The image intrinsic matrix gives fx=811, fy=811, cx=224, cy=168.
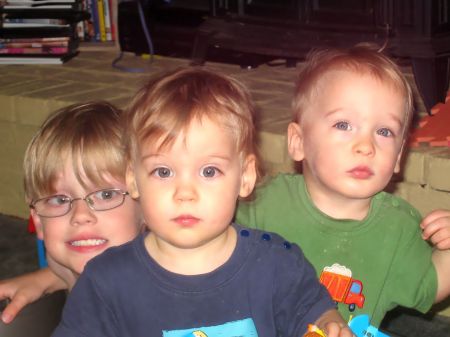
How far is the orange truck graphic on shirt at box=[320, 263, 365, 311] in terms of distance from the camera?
4.69ft

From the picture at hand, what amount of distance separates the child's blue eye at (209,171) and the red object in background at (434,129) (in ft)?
3.00

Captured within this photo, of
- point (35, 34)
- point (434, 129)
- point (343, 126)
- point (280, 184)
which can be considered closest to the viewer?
point (343, 126)

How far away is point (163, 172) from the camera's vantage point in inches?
46.8

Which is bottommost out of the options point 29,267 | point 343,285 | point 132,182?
point 29,267

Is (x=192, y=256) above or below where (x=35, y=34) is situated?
below

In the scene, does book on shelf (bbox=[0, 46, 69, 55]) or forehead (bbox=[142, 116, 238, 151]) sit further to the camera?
book on shelf (bbox=[0, 46, 69, 55])

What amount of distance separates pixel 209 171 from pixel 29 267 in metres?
1.30

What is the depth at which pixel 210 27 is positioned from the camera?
2.48 m

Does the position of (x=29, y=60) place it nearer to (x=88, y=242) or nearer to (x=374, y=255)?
(x=88, y=242)

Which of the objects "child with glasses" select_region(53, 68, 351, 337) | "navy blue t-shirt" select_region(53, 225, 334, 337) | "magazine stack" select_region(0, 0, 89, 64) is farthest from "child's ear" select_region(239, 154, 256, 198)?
"magazine stack" select_region(0, 0, 89, 64)

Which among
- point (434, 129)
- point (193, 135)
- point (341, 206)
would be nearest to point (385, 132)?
point (341, 206)

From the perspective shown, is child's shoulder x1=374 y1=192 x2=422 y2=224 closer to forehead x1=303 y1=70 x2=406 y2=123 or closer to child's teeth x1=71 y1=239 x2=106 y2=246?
forehead x1=303 y1=70 x2=406 y2=123

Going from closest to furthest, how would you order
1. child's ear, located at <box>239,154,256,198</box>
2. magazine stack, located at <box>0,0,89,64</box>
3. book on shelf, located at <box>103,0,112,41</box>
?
1. child's ear, located at <box>239,154,256,198</box>
2. magazine stack, located at <box>0,0,89,64</box>
3. book on shelf, located at <box>103,0,112,41</box>

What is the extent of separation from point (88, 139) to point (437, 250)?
649 mm
